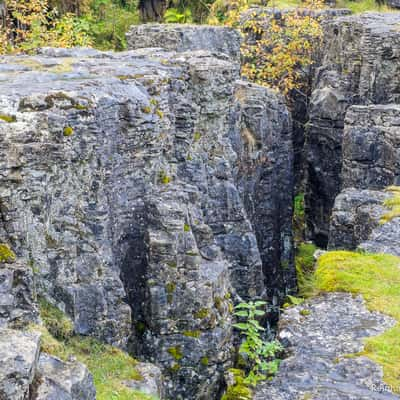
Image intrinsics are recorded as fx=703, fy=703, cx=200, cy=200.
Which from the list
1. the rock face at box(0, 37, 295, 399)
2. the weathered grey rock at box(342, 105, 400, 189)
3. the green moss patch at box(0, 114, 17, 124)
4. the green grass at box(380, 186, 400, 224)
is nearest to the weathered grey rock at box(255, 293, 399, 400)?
the rock face at box(0, 37, 295, 399)

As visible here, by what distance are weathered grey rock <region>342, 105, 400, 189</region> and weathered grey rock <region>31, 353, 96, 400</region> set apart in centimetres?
1241

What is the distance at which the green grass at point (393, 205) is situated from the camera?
14.2 metres

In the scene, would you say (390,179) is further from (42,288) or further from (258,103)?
(42,288)

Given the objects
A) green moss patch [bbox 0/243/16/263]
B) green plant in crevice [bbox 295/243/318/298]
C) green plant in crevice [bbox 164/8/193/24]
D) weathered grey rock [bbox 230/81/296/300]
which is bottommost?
Result: green plant in crevice [bbox 295/243/318/298]

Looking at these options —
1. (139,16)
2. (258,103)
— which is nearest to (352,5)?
(139,16)

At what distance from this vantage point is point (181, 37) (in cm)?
2286

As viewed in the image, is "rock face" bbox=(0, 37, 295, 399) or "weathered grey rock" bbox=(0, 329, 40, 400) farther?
"rock face" bbox=(0, 37, 295, 399)

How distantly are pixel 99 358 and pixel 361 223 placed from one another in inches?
251

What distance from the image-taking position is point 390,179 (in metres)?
18.9

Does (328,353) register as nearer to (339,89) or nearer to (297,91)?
(339,89)

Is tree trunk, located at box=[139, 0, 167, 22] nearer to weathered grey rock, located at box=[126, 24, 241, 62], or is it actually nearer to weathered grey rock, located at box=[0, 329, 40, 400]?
weathered grey rock, located at box=[126, 24, 241, 62]

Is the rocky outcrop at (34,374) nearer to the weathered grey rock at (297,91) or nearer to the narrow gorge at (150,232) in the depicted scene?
the narrow gorge at (150,232)

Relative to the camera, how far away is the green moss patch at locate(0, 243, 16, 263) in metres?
9.89

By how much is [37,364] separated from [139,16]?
33.9m
